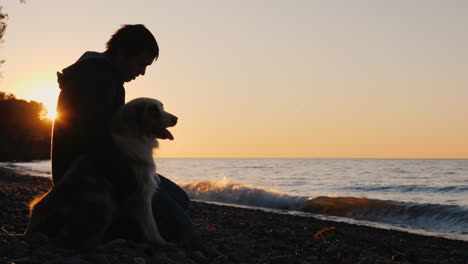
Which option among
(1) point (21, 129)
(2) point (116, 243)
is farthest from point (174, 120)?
(1) point (21, 129)

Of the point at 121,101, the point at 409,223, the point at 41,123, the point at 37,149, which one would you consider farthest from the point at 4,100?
the point at 121,101

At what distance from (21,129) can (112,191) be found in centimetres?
6052

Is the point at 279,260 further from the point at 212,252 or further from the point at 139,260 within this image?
the point at 139,260

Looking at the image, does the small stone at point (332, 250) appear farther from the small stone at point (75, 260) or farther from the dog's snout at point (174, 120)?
the small stone at point (75, 260)

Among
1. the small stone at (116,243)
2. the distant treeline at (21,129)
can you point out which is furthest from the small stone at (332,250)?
the distant treeline at (21,129)

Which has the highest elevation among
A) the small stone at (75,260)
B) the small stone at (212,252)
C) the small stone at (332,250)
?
the small stone at (75,260)

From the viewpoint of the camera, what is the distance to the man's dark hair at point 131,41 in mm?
4117

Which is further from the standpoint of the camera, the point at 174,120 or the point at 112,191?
the point at 174,120

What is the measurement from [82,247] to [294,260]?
7.70ft

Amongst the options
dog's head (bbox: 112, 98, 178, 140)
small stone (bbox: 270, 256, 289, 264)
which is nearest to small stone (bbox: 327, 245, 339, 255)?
small stone (bbox: 270, 256, 289, 264)

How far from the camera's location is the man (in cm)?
371

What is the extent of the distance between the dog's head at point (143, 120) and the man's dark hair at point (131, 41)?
1.58ft

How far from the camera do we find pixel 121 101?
4.25 metres

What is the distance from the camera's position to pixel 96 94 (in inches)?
150
